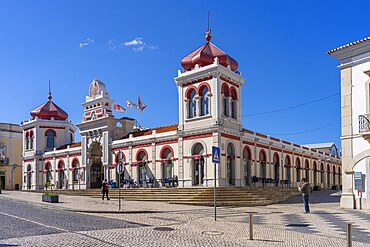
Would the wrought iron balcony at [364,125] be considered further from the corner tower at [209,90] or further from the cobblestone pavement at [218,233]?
the corner tower at [209,90]

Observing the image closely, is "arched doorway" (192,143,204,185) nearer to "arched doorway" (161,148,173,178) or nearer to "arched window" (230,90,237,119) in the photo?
"arched doorway" (161,148,173,178)

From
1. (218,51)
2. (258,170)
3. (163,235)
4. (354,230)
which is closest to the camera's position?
(163,235)

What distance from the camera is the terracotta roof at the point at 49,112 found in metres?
49.3

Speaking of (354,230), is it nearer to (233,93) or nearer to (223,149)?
(223,149)

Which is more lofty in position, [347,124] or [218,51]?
[218,51]

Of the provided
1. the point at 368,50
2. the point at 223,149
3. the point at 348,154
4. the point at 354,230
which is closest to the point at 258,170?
the point at 223,149

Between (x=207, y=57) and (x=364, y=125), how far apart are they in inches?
581

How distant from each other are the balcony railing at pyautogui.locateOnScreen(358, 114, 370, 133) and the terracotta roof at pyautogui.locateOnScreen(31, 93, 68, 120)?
3741 centimetres

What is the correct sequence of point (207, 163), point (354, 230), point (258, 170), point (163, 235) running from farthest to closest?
1. point (258, 170)
2. point (207, 163)
3. point (354, 230)
4. point (163, 235)

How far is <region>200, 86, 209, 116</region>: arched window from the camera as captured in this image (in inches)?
1271

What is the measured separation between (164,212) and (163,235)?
779cm

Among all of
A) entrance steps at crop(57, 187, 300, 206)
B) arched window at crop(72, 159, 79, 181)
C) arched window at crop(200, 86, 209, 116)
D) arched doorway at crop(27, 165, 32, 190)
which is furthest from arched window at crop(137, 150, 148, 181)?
arched doorway at crop(27, 165, 32, 190)

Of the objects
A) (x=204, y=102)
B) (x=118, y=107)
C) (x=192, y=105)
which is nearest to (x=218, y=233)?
(x=204, y=102)

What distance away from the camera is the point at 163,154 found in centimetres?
3503
